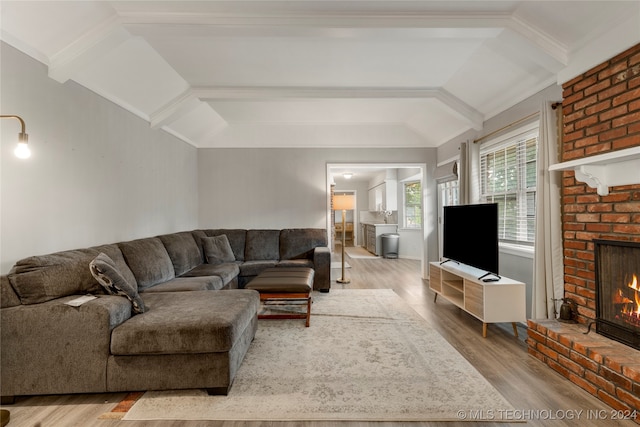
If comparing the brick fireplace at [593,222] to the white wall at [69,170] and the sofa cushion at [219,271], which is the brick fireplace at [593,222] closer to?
the sofa cushion at [219,271]

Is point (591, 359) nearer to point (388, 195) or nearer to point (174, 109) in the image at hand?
point (174, 109)

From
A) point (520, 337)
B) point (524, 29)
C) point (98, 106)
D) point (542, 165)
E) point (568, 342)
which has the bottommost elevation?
point (520, 337)

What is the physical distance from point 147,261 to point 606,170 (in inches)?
158

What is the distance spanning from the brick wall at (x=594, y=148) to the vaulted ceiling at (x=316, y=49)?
184 millimetres

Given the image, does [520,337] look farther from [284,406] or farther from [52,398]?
[52,398]

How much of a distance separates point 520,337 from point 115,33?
14.7ft

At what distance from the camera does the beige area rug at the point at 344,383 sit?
6.29ft

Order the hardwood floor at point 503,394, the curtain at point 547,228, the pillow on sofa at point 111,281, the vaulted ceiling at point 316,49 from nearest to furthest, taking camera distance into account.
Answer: the hardwood floor at point 503,394, the pillow on sofa at point 111,281, the vaulted ceiling at point 316,49, the curtain at point 547,228

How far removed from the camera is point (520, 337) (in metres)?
3.09

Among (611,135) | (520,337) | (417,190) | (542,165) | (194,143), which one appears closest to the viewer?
(611,135)

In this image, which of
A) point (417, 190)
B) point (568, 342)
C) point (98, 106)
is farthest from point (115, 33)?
point (417, 190)

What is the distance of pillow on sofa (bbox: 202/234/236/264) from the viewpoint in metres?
4.80

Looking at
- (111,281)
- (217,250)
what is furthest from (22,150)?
(217,250)

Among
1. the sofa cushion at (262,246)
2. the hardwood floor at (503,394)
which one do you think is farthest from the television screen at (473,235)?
the sofa cushion at (262,246)
